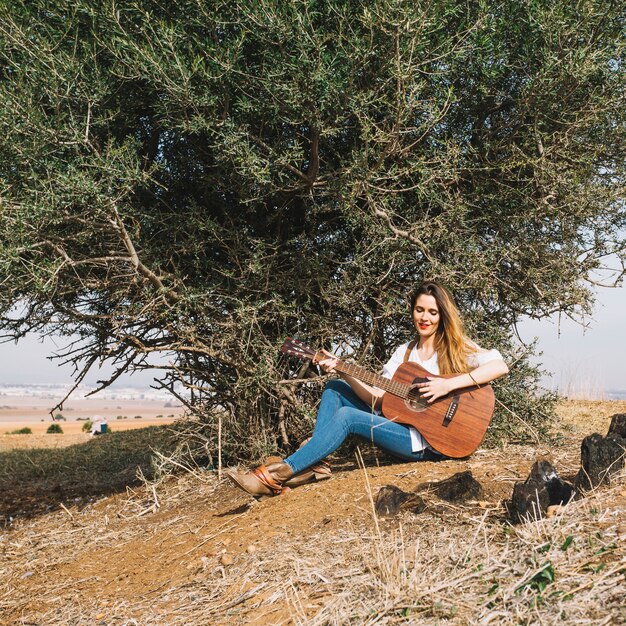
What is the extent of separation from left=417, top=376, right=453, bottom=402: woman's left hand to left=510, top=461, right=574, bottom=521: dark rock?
1.29m

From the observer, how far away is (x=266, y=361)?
6.28 metres

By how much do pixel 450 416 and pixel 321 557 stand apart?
1.85m

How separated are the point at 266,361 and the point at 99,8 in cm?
325

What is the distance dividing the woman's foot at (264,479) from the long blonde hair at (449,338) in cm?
145

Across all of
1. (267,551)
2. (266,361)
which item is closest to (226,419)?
(266,361)

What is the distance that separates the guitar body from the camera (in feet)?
17.1

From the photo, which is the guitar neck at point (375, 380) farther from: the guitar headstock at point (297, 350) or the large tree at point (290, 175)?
the large tree at point (290, 175)

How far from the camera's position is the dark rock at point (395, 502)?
424 centimetres

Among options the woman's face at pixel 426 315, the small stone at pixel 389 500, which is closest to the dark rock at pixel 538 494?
the small stone at pixel 389 500

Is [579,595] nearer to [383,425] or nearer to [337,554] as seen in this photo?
[337,554]

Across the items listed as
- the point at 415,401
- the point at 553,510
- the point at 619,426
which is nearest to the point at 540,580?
the point at 553,510

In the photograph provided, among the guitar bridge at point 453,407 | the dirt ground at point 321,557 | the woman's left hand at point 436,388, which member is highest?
the woman's left hand at point 436,388

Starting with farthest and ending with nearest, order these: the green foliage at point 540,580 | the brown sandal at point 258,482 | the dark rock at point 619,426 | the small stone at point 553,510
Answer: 1. the brown sandal at point 258,482
2. the dark rock at point 619,426
3. the small stone at point 553,510
4. the green foliage at point 540,580

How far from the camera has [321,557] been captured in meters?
3.78
